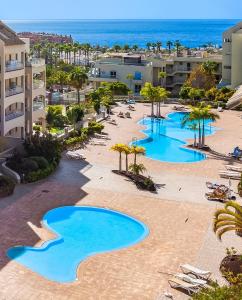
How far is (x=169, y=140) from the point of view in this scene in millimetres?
49188

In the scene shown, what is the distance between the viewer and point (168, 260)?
2080 centimetres

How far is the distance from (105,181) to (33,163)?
15.9 ft

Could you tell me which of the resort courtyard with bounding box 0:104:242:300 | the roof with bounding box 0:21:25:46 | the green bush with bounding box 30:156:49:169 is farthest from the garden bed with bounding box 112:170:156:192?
the roof with bounding box 0:21:25:46

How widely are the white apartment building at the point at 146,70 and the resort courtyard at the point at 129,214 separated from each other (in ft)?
131

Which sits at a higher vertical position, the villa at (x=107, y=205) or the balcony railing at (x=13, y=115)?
the balcony railing at (x=13, y=115)

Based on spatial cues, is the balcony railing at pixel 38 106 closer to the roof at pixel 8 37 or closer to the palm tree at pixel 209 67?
the roof at pixel 8 37

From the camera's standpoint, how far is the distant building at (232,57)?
238 ft

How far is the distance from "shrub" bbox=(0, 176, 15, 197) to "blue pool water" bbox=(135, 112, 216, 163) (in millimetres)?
14544

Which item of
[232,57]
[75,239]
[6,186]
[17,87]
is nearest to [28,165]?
[6,186]

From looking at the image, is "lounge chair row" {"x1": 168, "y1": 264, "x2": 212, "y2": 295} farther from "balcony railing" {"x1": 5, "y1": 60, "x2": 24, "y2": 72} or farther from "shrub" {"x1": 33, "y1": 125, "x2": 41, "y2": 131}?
"shrub" {"x1": 33, "y1": 125, "x2": 41, "y2": 131}

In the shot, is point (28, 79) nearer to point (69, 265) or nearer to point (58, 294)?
point (69, 265)

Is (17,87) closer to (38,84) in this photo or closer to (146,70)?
(38,84)

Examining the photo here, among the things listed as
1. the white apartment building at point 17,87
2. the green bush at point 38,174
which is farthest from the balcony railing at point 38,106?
the green bush at point 38,174

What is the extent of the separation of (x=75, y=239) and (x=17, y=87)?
18481 millimetres
